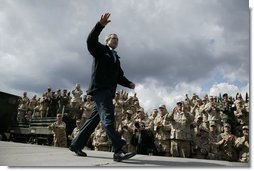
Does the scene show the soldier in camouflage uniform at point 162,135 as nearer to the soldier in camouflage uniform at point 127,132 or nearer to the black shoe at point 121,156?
the soldier in camouflage uniform at point 127,132

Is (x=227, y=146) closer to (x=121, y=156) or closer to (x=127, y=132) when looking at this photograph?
(x=127, y=132)

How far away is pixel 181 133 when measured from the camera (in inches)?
258

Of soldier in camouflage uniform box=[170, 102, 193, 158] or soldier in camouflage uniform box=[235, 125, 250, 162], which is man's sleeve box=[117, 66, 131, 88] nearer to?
soldier in camouflage uniform box=[235, 125, 250, 162]

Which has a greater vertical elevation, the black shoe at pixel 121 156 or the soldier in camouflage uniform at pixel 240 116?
the soldier in camouflage uniform at pixel 240 116

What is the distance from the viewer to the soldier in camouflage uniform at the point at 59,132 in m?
8.02

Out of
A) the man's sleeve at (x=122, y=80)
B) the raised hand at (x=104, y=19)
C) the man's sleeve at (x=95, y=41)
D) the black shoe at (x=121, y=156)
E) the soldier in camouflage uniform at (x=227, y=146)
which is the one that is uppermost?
the raised hand at (x=104, y=19)

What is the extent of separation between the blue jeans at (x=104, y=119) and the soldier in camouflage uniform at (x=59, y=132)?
4663mm

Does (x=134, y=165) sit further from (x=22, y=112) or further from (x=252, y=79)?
(x=22, y=112)

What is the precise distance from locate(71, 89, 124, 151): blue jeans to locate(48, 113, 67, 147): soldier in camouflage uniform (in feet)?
15.3

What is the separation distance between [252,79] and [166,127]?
3203mm

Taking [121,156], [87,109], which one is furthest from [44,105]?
[121,156]

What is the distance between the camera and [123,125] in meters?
7.19

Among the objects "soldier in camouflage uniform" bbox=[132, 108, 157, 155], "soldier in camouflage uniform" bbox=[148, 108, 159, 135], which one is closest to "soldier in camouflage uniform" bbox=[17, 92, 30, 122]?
"soldier in camouflage uniform" bbox=[148, 108, 159, 135]

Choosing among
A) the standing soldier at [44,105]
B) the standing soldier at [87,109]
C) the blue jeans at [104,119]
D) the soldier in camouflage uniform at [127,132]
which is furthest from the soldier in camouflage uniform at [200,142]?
the standing soldier at [44,105]
